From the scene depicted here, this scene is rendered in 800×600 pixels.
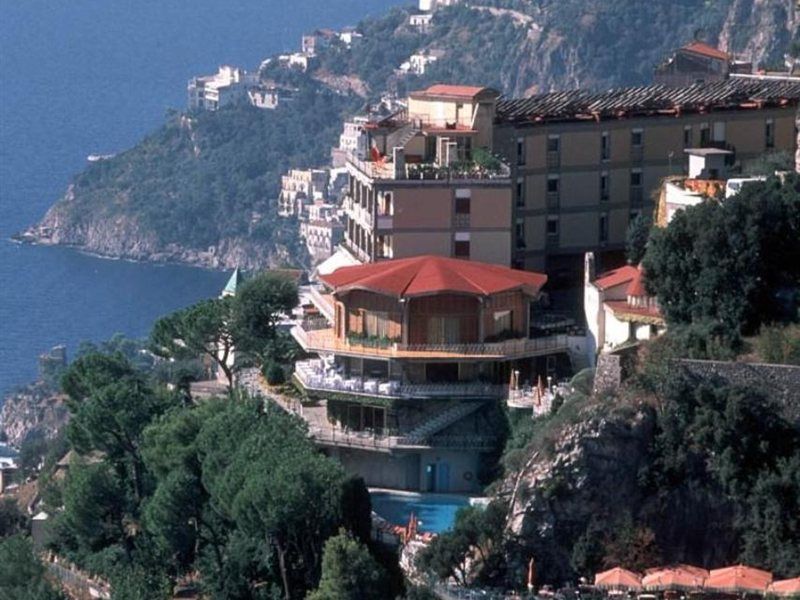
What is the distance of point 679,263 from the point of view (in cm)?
4350

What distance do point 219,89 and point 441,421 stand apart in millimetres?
144326

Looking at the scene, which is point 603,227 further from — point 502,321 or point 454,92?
point 502,321

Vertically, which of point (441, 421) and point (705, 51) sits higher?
point (705, 51)

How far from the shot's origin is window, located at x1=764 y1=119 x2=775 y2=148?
172 feet

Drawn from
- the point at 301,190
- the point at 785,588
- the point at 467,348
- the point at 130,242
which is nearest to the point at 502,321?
the point at 467,348

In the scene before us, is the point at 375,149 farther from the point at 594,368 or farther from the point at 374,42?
the point at 374,42

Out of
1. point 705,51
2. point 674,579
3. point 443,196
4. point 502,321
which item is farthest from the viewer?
point 705,51

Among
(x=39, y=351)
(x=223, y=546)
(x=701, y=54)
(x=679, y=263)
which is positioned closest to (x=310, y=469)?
(x=223, y=546)

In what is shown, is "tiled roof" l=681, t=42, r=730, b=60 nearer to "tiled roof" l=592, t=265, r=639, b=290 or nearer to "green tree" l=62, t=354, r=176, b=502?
"tiled roof" l=592, t=265, r=639, b=290

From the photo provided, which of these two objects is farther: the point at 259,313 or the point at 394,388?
the point at 259,313

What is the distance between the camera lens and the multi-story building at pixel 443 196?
49.4 meters

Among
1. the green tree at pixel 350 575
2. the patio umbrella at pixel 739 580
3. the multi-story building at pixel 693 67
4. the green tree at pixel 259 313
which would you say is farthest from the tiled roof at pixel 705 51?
the patio umbrella at pixel 739 580

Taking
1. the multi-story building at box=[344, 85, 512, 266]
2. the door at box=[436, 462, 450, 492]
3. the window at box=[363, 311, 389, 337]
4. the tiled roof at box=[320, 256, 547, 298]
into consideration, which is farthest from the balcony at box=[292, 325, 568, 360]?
the multi-story building at box=[344, 85, 512, 266]

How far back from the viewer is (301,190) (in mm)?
168375
